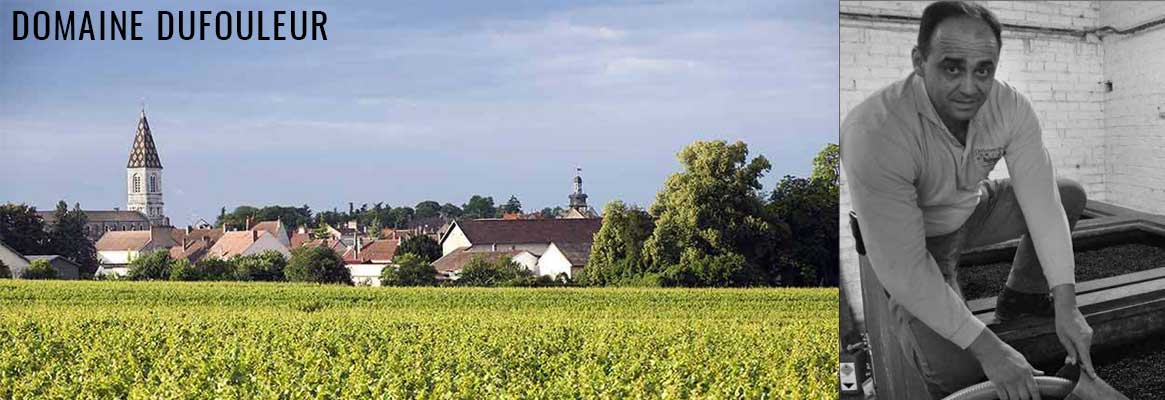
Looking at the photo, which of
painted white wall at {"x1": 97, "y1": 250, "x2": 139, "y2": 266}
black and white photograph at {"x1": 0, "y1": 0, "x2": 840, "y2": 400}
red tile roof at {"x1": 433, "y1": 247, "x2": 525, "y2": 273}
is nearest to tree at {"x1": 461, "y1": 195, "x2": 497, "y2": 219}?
black and white photograph at {"x1": 0, "y1": 0, "x2": 840, "y2": 400}

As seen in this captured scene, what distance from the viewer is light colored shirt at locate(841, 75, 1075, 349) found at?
3.88m

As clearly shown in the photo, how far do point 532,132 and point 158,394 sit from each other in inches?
82.2

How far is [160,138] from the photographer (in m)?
5.68

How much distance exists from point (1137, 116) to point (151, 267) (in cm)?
489

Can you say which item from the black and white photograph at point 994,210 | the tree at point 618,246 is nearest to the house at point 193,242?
the tree at point 618,246

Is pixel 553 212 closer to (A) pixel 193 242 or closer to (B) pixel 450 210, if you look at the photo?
(B) pixel 450 210

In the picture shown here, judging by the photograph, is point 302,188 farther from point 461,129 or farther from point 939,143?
point 939,143

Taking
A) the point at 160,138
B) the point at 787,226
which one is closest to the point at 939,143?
the point at 787,226

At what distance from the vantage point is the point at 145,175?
225 inches

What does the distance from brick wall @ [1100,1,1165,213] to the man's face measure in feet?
2.11

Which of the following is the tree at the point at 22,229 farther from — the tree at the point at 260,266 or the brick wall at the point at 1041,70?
the brick wall at the point at 1041,70

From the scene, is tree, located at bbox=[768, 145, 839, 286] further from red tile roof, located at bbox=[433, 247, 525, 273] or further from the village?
red tile roof, located at bbox=[433, 247, 525, 273]

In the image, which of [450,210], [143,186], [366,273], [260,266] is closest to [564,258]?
[450,210]

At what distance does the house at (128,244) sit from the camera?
236 inches
